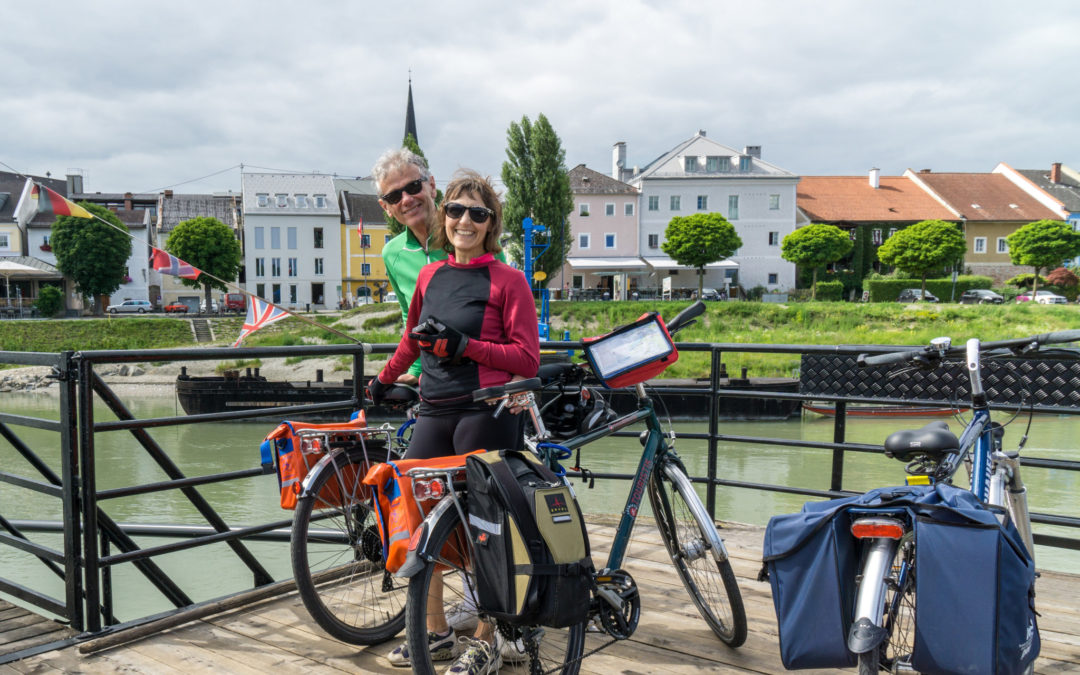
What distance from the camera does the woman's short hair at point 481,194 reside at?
6.95 feet

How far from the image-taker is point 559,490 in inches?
67.8

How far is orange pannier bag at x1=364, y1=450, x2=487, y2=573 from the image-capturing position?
184 centimetres

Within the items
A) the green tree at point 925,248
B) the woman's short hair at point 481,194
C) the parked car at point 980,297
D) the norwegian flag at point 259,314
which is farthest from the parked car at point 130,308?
the woman's short hair at point 481,194

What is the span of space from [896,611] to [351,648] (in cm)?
161

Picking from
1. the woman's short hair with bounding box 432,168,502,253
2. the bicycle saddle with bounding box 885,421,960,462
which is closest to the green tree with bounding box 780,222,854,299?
the woman's short hair with bounding box 432,168,502,253

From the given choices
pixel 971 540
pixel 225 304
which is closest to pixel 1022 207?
pixel 225 304

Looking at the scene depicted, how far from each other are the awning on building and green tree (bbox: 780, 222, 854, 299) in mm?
4305

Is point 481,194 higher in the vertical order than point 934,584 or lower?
higher

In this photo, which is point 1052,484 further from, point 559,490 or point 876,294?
point 876,294

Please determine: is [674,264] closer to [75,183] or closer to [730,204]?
[730,204]

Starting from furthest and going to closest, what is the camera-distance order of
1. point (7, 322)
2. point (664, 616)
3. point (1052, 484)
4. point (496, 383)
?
point (7, 322) → point (1052, 484) → point (664, 616) → point (496, 383)

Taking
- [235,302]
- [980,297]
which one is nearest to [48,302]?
[235,302]

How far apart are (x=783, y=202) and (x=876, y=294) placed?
9.00m

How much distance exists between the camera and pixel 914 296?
3834cm
